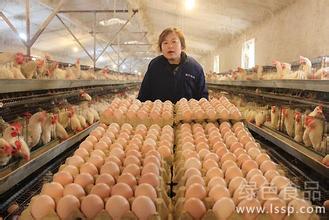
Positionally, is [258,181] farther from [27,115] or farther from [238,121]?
[27,115]

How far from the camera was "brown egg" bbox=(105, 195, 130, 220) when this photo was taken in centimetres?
127

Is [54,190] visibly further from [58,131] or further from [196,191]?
[58,131]

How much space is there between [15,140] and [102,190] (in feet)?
5.54

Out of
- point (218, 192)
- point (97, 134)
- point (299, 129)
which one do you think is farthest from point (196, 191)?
point (299, 129)

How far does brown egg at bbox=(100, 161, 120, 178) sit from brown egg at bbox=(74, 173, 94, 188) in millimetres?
73

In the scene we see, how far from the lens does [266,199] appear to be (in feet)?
4.36

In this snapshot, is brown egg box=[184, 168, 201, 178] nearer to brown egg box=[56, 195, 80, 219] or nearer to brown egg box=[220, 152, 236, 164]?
brown egg box=[220, 152, 236, 164]

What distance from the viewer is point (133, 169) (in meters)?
1.59

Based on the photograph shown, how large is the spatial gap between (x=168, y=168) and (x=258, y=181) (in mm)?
487

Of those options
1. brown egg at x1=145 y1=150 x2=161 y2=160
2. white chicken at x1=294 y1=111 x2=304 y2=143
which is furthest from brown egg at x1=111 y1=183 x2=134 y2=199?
white chicken at x1=294 y1=111 x2=304 y2=143

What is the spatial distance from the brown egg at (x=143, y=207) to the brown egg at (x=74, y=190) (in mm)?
222

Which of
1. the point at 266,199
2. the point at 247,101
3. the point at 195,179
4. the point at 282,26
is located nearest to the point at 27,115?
the point at 195,179

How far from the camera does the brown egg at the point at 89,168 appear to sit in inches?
62.6

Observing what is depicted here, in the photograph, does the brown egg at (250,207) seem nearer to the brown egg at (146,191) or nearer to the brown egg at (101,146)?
the brown egg at (146,191)
